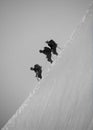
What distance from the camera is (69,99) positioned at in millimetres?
6527

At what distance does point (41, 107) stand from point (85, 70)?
2.52 meters

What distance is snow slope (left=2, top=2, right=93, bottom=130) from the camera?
5.62m

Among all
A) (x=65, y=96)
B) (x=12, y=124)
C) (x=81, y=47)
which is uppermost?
(x=81, y=47)

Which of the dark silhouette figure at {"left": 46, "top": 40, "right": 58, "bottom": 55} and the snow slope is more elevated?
the dark silhouette figure at {"left": 46, "top": 40, "right": 58, "bottom": 55}

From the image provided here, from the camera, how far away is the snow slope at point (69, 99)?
5.62m

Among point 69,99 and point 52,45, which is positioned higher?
point 52,45

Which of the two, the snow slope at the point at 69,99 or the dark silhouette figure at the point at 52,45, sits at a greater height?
the dark silhouette figure at the point at 52,45

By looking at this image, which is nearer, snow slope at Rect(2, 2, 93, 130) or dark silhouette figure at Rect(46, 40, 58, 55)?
snow slope at Rect(2, 2, 93, 130)

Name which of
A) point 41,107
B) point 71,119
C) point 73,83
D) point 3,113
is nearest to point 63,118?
point 71,119

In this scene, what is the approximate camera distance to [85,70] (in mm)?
6500

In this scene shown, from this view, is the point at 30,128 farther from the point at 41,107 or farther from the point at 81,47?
the point at 81,47

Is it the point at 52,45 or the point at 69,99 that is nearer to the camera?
the point at 69,99

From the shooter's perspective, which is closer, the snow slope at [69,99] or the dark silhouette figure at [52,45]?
the snow slope at [69,99]

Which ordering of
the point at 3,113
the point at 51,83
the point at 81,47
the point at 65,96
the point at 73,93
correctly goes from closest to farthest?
the point at 73,93 → the point at 65,96 → the point at 81,47 → the point at 51,83 → the point at 3,113
